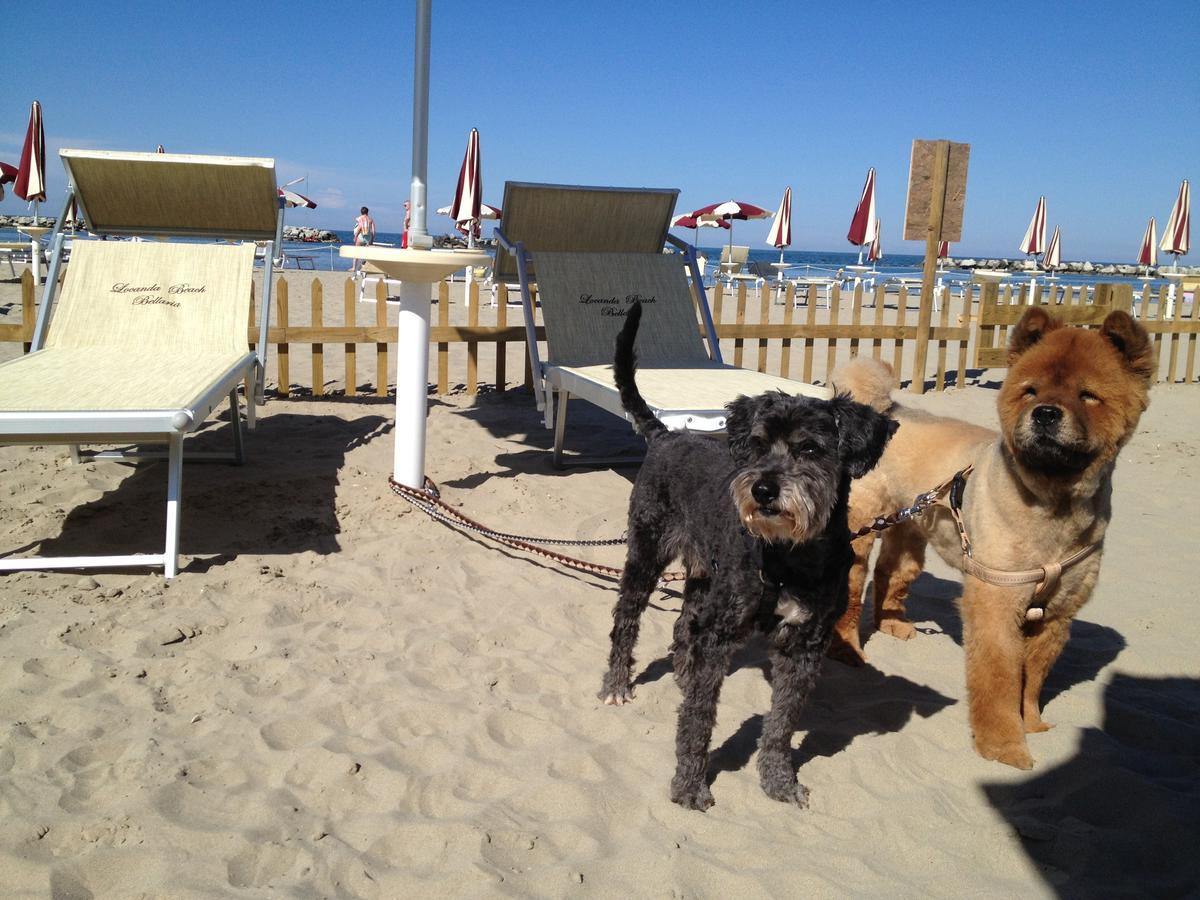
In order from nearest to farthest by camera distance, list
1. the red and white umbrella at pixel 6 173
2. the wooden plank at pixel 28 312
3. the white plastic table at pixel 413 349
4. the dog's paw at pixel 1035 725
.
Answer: the dog's paw at pixel 1035 725 → the white plastic table at pixel 413 349 → the wooden plank at pixel 28 312 → the red and white umbrella at pixel 6 173

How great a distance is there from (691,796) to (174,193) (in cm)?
649

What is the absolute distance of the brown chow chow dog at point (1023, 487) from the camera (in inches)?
117

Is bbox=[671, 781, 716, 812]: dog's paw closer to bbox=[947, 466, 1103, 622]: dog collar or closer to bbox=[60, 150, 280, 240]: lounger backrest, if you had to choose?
bbox=[947, 466, 1103, 622]: dog collar

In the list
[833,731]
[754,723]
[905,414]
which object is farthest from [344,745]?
[905,414]

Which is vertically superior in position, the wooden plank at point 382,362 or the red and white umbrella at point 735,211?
the red and white umbrella at point 735,211

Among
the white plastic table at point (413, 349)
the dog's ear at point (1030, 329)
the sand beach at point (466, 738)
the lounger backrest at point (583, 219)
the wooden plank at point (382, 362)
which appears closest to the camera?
the sand beach at point (466, 738)

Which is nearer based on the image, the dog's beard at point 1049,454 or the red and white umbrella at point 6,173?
the dog's beard at point 1049,454

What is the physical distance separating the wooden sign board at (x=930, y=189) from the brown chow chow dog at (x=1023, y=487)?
6689 mm

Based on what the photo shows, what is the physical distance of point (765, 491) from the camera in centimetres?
263

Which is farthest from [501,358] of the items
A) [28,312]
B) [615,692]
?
[615,692]

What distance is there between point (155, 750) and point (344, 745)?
586 millimetres

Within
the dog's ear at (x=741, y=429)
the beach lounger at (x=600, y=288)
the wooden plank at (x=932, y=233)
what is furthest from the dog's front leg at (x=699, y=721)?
the wooden plank at (x=932, y=233)

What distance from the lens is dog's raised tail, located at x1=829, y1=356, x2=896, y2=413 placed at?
4.05 m

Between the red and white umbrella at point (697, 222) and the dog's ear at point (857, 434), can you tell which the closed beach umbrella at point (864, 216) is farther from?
the dog's ear at point (857, 434)
